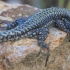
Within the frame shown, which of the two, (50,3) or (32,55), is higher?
(32,55)

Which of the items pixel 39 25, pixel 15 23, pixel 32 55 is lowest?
pixel 32 55

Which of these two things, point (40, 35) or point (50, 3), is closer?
point (40, 35)

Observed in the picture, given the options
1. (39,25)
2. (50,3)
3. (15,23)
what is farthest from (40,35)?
(50,3)

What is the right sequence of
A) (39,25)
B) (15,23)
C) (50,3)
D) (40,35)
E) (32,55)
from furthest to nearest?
(50,3) → (15,23) → (39,25) → (40,35) → (32,55)

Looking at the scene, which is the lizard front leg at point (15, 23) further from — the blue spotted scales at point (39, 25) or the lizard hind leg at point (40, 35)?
the lizard hind leg at point (40, 35)

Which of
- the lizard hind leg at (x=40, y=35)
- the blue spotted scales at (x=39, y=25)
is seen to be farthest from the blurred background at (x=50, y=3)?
the lizard hind leg at (x=40, y=35)

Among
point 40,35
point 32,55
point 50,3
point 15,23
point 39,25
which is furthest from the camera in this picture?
point 50,3

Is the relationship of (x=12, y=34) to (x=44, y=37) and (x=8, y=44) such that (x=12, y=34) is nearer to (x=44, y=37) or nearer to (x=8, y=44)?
(x=8, y=44)

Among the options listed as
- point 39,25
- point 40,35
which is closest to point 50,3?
point 39,25

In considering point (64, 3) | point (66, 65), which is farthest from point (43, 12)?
point (64, 3)

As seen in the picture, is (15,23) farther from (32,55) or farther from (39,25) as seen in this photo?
(32,55)
